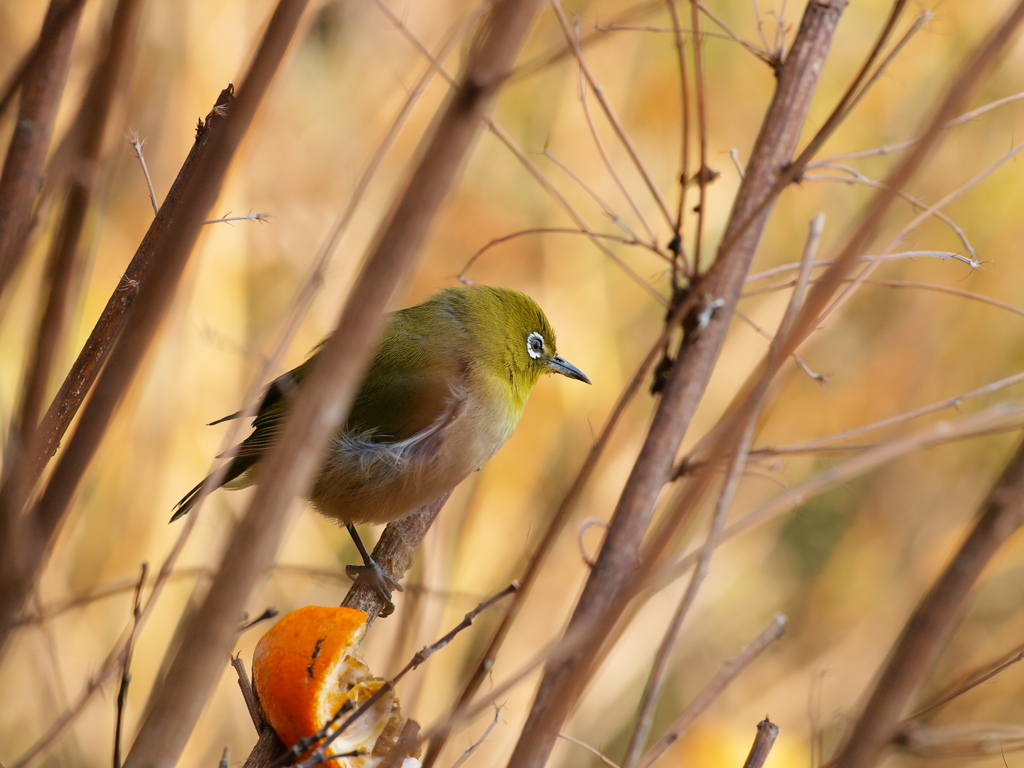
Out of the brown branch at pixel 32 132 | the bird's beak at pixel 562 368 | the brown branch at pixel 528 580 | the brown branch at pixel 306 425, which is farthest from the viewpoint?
the bird's beak at pixel 562 368

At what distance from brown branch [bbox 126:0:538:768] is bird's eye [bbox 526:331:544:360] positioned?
283cm

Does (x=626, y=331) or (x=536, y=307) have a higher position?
(x=626, y=331)

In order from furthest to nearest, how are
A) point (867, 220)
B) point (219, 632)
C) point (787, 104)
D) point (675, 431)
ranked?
1. point (787, 104)
2. point (675, 431)
3. point (867, 220)
4. point (219, 632)

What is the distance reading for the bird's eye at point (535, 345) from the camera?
11.9 ft

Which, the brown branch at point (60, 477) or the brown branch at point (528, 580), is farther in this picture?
the brown branch at point (528, 580)

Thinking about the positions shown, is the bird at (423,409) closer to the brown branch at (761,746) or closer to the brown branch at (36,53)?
the brown branch at (761,746)

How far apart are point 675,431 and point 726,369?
4281mm

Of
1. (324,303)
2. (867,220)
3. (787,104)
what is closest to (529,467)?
(324,303)

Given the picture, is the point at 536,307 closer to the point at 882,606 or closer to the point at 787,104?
the point at 787,104

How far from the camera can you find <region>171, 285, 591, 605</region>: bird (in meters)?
3.12

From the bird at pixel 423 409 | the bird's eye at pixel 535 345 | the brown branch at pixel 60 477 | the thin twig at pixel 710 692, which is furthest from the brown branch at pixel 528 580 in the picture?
the bird's eye at pixel 535 345

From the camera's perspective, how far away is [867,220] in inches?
35.3

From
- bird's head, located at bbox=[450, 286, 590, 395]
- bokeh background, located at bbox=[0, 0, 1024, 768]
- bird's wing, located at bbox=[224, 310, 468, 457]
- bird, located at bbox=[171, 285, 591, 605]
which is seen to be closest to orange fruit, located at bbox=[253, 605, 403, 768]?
bird, located at bbox=[171, 285, 591, 605]

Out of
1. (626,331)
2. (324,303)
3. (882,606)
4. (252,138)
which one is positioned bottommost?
(882,606)
